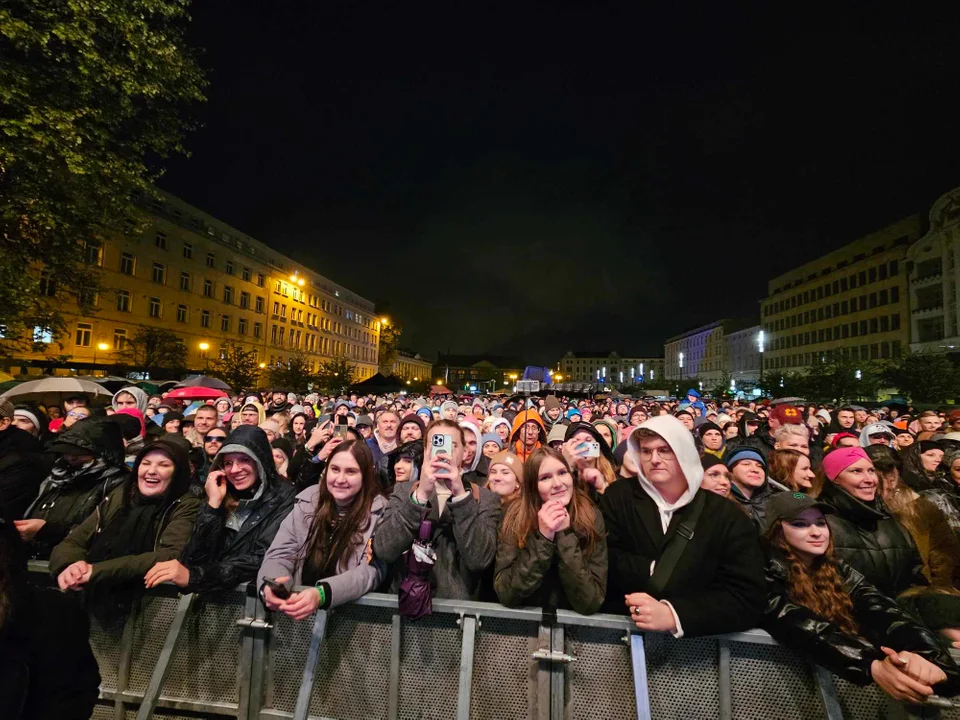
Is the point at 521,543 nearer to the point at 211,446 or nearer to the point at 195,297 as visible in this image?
the point at 211,446

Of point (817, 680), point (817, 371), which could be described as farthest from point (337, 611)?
point (817, 371)

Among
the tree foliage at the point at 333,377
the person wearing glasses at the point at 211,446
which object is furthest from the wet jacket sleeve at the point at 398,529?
the tree foliage at the point at 333,377

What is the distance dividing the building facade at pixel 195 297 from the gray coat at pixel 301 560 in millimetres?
12935

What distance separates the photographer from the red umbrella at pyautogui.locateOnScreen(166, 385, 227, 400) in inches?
474

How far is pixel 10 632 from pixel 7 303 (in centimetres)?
1248

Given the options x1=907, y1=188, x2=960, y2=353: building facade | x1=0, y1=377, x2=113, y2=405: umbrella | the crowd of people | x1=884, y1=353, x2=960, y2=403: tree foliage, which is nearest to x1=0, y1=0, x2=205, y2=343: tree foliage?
x1=0, y1=377, x2=113, y2=405: umbrella

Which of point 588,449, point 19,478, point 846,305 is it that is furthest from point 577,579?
point 846,305

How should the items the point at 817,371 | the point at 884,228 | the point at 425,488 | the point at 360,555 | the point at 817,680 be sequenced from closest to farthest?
the point at 817,680, the point at 425,488, the point at 360,555, the point at 817,371, the point at 884,228

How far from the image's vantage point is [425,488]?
2453mm

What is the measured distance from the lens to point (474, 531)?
2584mm

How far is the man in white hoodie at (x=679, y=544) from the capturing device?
2189 millimetres

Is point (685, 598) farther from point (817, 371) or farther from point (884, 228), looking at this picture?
point (884, 228)

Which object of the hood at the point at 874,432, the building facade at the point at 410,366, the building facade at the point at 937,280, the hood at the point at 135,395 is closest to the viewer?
the hood at the point at 874,432

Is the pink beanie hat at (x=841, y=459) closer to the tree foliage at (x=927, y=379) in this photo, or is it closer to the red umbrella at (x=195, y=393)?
the red umbrella at (x=195, y=393)
